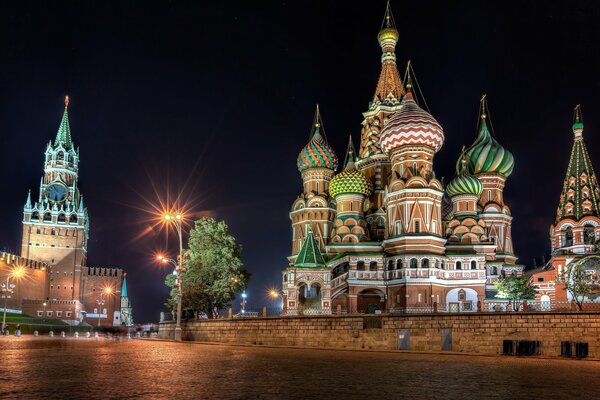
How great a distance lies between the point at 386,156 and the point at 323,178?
6.44 m

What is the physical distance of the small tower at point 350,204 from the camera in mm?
48138

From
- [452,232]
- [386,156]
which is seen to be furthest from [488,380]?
[386,156]

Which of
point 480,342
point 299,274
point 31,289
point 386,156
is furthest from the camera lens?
point 31,289

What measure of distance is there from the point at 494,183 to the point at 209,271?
29.6 meters

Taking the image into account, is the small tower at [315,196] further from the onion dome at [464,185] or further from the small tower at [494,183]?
the small tower at [494,183]

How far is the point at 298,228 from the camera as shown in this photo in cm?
5547

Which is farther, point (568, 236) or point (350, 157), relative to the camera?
point (350, 157)

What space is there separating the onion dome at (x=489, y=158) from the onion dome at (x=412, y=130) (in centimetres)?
949

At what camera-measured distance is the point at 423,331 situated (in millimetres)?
24672

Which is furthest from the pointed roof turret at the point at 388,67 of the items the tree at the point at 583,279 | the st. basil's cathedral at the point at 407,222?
the tree at the point at 583,279

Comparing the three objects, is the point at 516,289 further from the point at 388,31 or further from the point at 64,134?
the point at 64,134

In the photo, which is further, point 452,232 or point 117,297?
point 117,297

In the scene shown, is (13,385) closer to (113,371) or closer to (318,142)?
(113,371)

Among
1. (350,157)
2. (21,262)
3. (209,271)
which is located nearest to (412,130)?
(350,157)
